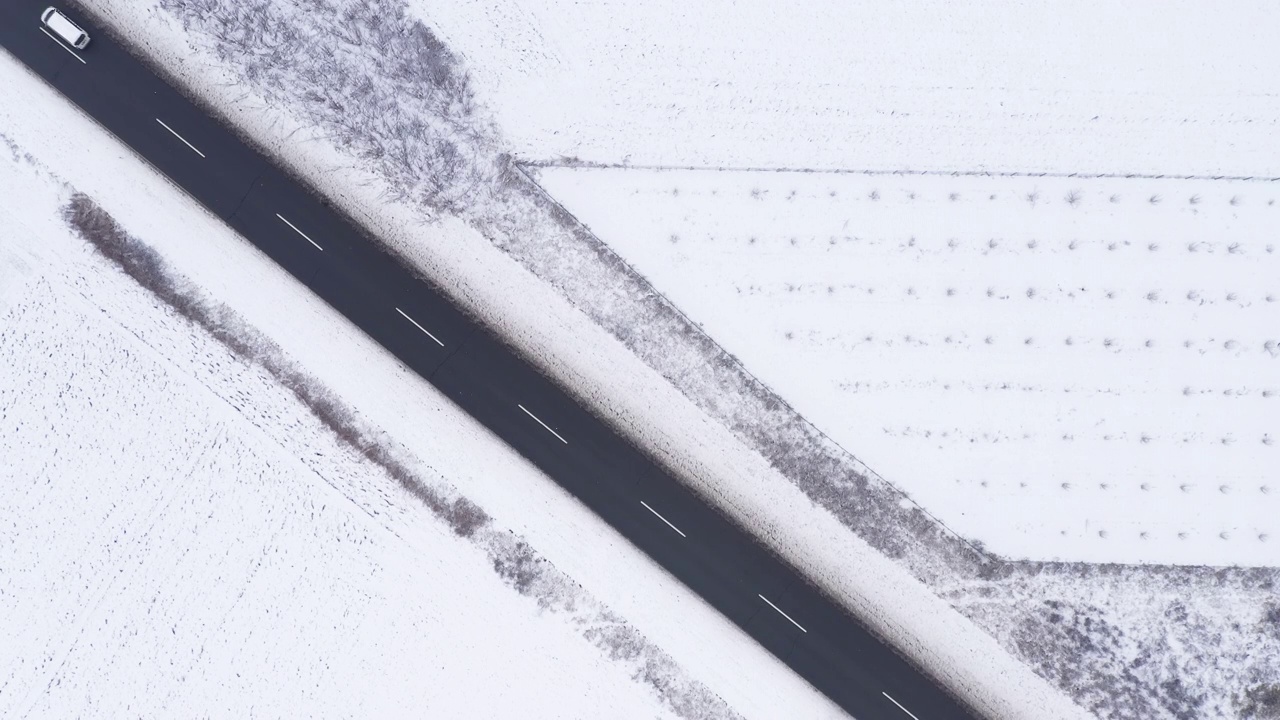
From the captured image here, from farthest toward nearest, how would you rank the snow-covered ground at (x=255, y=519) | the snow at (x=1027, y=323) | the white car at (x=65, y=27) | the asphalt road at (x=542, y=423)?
the snow-covered ground at (x=255, y=519)
the asphalt road at (x=542, y=423)
the white car at (x=65, y=27)
the snow at (x=1027, y=323)

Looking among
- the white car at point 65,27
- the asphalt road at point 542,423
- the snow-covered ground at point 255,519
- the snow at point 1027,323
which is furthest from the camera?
the snow-covered ground at point 255,519

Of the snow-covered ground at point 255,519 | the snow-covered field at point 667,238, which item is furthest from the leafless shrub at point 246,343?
the snow-covered field at point 667,238

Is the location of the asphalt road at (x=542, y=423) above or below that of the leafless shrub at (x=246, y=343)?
above

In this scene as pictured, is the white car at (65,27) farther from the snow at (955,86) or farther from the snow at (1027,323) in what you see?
the snow at (1027,323)

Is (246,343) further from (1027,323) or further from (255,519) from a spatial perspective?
(1027,323)

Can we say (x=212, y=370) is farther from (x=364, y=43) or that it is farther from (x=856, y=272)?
(x=856, y=272)

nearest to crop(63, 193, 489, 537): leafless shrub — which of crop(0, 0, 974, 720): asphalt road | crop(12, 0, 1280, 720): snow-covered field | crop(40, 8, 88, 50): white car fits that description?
crop(12, 0, 1280, 720): snow-covered field

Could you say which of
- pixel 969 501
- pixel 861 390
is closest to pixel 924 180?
pixel 861 390

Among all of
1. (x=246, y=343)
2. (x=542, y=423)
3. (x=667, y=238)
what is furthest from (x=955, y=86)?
(x=246, y=343)
